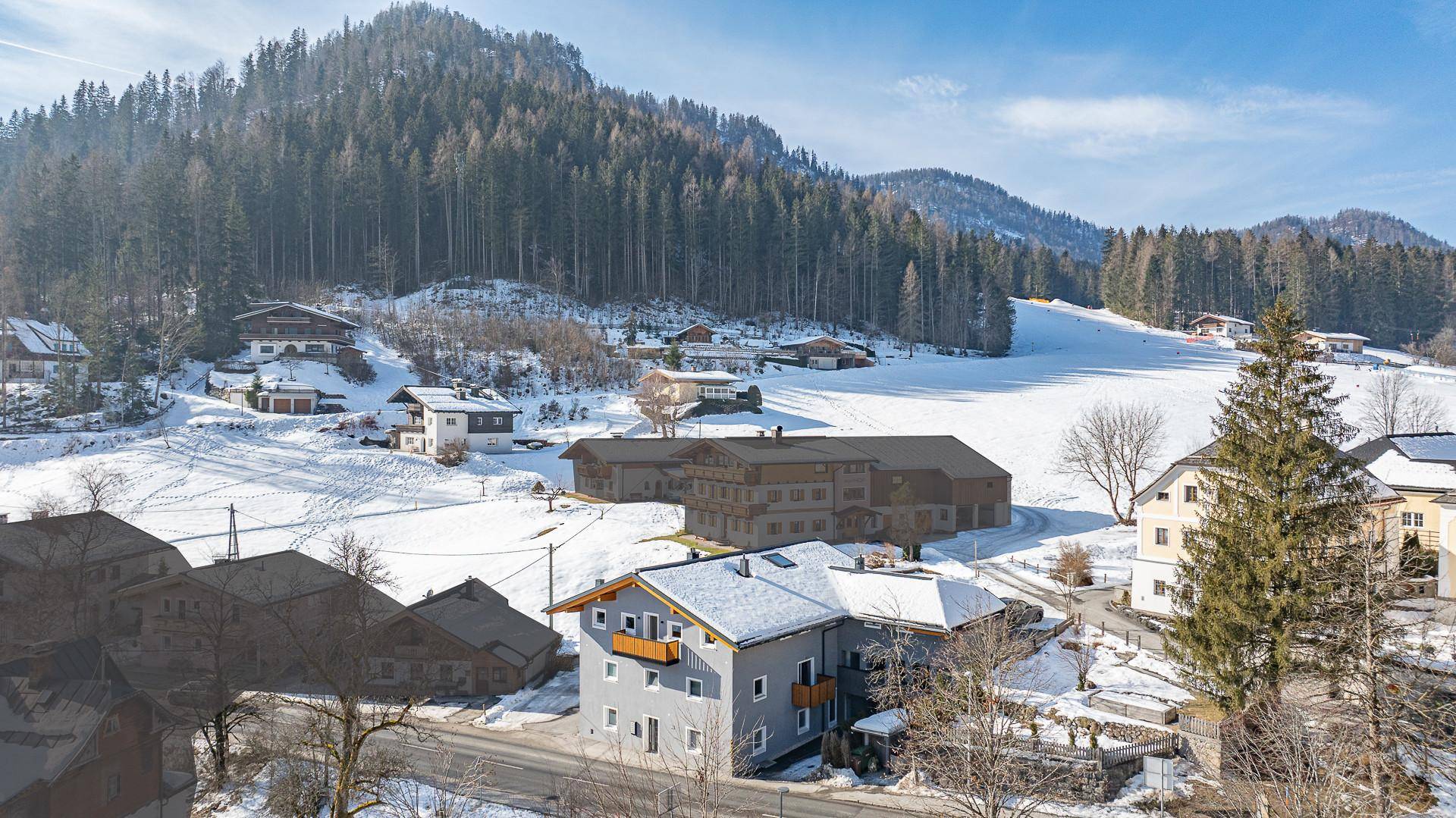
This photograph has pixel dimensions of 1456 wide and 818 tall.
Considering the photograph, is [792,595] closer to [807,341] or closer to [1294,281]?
[807,341]

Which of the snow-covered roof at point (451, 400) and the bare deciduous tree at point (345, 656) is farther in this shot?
the snow-covered roof at point (451, 400)

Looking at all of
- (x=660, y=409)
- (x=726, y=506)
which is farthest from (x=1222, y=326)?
(x=726, y=506)

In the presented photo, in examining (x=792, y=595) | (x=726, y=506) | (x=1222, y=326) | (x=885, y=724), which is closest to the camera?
(x=885, y=724)

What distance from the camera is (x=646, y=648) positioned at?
2830cm

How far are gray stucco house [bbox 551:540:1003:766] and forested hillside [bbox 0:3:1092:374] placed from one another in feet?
258

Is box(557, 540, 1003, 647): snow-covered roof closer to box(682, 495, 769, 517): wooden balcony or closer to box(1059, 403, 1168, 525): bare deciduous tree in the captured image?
box(682, 495, 769, 517): wooden balcony

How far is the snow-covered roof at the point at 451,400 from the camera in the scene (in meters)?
69.4

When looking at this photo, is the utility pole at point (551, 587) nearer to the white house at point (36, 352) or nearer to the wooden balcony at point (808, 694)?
the wooden balcony at point (808, 694)

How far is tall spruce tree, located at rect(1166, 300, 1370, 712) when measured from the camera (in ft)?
75.2

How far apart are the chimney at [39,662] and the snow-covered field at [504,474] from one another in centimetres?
2845

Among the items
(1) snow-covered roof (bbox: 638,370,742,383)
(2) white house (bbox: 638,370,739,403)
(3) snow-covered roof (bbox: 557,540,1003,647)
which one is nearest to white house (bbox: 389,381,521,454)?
(2) white house (bbox: 638,370,739,403)

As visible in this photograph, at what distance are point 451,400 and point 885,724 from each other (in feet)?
181

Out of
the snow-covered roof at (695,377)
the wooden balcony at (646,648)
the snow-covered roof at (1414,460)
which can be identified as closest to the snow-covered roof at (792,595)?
the wooden balcony at (646,648)

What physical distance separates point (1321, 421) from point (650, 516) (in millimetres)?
39392
